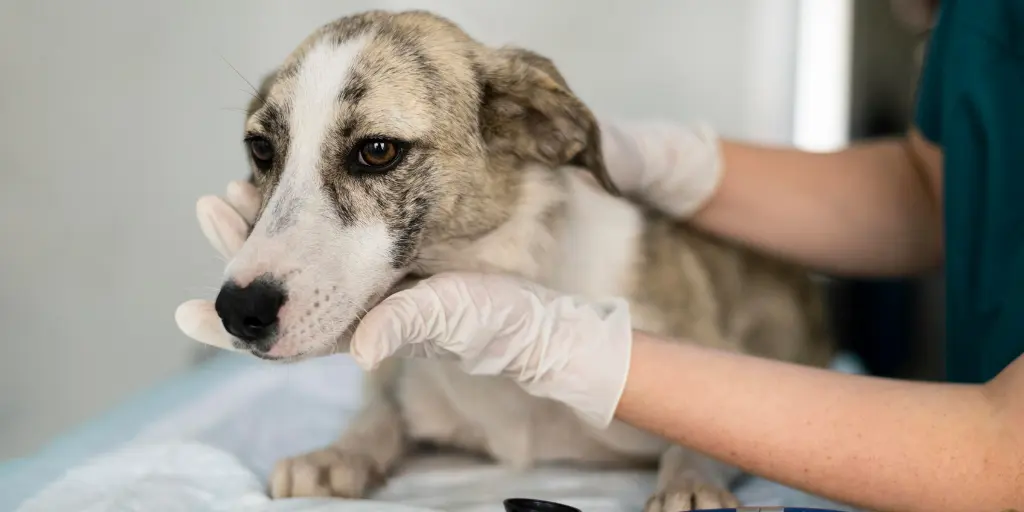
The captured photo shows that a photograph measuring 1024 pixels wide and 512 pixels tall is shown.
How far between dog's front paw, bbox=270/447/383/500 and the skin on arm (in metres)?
0.98

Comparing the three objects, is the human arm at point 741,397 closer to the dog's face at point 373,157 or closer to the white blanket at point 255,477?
the dog's face at point 373,157

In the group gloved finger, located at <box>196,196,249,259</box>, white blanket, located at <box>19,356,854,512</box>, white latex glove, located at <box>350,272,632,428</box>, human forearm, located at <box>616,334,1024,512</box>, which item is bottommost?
white blanket, located at <box>19,356,854,512</box>

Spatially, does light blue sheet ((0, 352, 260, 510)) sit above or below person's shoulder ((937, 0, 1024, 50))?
below

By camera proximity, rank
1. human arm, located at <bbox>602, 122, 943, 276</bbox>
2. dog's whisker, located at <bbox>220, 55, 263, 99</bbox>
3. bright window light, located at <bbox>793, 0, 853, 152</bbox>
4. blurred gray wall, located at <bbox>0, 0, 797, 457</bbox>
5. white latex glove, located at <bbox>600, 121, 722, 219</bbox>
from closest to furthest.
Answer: blurred gray wall, located at <bbox>0, 0, 797, 457</bbox>
dog's whisker, located at <bbox>220, 55, 263, 99</bbox>
white latex glove, located at <bbox>600, 121, 722, 219</bbox>
human arm, located at <bbox>602, 122, 943, 276</bbox>
bright window light, located at <bbox>793, 0, 853, 152</bbox>

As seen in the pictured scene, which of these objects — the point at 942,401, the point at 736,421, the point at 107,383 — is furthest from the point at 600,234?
the point at 107,383

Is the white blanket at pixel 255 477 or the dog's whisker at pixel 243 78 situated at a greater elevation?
the dog's whisker at pixel 243 78

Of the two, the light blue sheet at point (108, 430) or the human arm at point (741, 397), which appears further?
the light blue sheet at point (108, 430)

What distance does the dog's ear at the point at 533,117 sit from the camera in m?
1.42

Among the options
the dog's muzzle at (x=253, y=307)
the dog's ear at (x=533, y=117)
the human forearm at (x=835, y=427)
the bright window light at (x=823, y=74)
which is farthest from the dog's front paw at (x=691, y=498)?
the bright window light at (x=823, y=74)

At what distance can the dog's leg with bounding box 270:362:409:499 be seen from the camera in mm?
1358

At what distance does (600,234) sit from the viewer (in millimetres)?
1638

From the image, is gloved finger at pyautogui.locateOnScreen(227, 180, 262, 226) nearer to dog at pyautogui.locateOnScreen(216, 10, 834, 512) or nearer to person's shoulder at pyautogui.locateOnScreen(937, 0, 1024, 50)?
dog at pyautogui.locateOnScreen(216, 10, 834, 512)

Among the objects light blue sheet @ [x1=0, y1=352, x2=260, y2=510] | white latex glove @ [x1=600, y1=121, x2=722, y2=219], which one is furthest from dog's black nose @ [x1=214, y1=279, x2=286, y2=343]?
white latex glove @ [x1=600, y1=121, x2=722, y2=219]

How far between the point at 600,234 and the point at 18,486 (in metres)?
1.05
